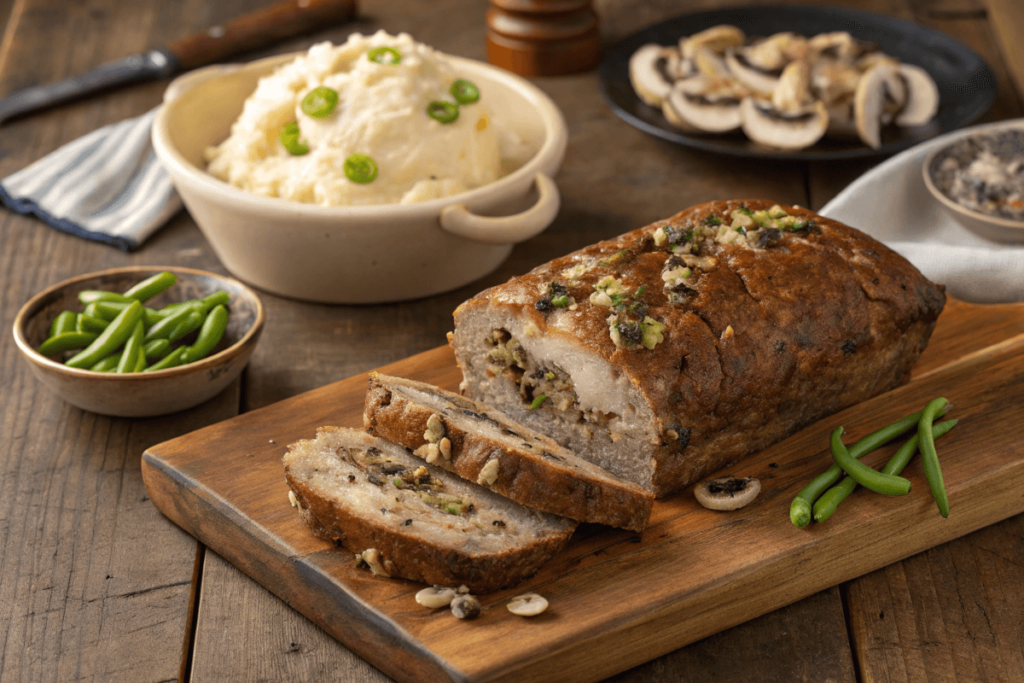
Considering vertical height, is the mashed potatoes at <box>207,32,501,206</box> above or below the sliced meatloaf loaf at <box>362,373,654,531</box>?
above

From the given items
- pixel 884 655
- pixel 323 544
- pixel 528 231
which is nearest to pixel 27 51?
pixel 528 231

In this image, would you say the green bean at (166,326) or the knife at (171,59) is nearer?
the green bean at (166,326)

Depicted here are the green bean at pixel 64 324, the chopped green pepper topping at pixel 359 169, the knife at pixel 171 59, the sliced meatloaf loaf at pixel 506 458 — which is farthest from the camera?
the knife at pixel 171 59

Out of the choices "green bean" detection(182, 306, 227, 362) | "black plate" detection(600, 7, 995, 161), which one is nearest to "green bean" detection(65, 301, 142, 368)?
"green bean" detection(182, 306, 227, 362)

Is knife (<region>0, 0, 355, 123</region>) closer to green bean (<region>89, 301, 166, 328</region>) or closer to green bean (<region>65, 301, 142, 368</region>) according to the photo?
green bean (<region>89, 301, 166, 328</region>)

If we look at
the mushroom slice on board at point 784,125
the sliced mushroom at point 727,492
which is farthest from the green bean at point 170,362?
the mushroom slice on board at point 784,125

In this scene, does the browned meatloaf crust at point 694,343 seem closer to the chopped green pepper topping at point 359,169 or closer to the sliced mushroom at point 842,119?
the chopped green pepper topping at point 359,169

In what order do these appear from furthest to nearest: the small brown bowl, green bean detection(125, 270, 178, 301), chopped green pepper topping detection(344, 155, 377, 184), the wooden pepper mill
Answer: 1. the wooden pepper mill
2. chopped green pepper topping detection(344, 155, 377, 184)
3. green bean detection(125, 270, 178, 301)
4. the small brown bowl
